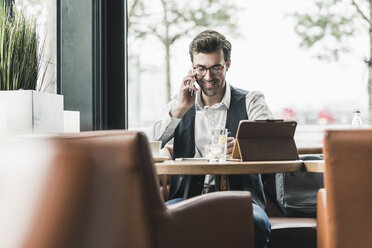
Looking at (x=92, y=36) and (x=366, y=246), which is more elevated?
(x=92, y=36)

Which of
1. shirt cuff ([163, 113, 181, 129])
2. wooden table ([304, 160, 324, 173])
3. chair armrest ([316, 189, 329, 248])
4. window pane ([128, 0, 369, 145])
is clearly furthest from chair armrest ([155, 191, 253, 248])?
window pane ([128, 0, 369, 145])

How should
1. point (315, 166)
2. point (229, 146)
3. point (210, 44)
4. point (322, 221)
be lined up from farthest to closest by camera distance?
point (210, 44) < point (229, 146) < point (315, 166) < point (322, 221)

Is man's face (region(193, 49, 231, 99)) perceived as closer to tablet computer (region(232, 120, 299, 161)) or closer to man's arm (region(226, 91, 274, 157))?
man's arm (region(226, 91, 274, 157))

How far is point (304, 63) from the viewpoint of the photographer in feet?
15.4

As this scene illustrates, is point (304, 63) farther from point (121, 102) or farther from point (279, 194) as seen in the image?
point (279, 194)

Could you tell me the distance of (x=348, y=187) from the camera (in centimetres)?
141

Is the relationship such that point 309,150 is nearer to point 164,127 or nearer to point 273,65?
point 164,127

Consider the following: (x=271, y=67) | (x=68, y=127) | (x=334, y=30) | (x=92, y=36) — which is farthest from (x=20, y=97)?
(x=334, y=30)

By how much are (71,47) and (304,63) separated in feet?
7.51

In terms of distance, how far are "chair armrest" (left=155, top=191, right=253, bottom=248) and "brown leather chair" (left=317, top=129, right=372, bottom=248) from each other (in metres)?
0.24

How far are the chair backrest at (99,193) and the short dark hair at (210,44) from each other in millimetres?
1525

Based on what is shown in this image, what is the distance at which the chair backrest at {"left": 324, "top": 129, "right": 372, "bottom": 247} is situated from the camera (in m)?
1.39

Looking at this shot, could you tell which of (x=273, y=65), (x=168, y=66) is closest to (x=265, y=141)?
(x=273, y=65)

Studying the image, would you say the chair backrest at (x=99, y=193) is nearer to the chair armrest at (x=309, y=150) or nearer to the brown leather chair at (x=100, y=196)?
the brown leather chair at (x=100, y=196)
